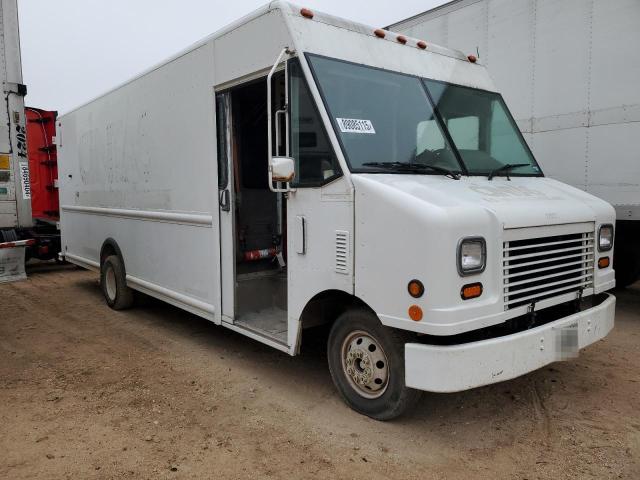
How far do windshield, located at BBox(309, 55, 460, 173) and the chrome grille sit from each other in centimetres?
89

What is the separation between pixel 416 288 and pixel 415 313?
151 millimetres

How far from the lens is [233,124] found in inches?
189

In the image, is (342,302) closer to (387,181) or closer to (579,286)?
(387,181)

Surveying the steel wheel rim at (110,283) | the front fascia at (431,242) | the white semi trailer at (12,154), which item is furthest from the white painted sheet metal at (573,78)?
the white semi trailer at (12,154)

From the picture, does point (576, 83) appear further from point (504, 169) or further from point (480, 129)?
point (504, 169)

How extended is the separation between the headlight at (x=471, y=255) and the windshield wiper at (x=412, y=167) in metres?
0.80

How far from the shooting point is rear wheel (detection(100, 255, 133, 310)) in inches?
276

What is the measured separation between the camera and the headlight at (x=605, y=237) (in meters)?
4.13

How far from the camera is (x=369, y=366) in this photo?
3686 mm

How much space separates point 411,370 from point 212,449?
139 cm

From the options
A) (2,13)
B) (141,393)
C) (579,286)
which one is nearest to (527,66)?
(579,286)

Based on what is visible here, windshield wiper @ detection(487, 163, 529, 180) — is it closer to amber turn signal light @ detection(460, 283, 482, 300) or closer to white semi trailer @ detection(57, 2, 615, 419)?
white semi trailer @ detection(57, 2, 615, 419)

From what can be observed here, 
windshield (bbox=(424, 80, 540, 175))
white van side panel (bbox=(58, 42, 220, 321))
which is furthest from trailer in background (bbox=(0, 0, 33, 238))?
windshield (bbox=(424, 80, 540, 175))

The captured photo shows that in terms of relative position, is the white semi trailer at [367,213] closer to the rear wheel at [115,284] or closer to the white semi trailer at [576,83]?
the rear wheel at [115,284]
